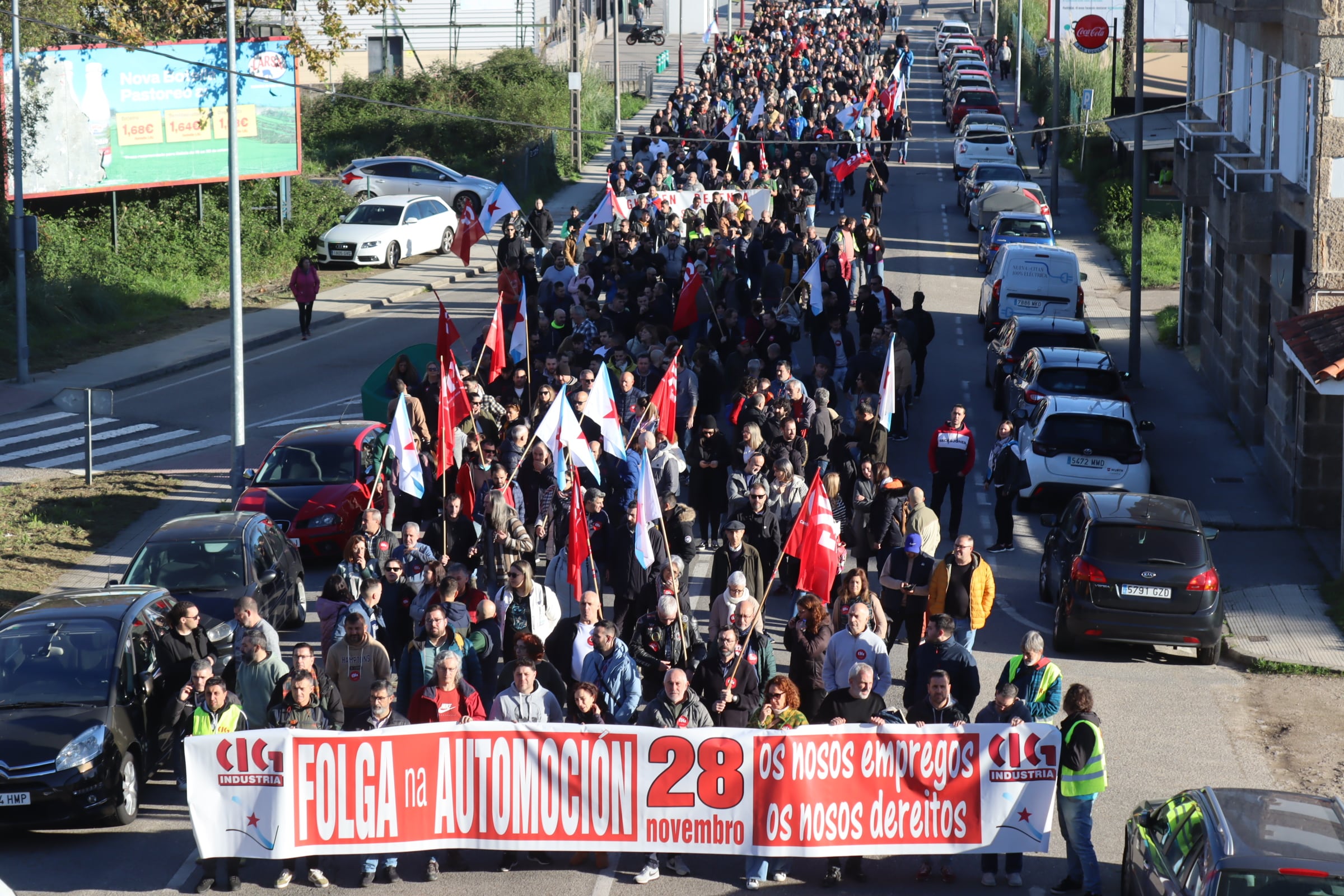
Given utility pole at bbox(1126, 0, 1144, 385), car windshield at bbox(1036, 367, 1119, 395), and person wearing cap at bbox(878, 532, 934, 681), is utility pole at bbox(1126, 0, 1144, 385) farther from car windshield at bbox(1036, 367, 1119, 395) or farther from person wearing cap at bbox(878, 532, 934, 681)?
person wearing cap at bbox(878, 532, 934, 681)

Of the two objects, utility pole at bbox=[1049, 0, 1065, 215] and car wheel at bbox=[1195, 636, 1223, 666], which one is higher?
utility pole at bbox=[1049, 0, 1065, 215]

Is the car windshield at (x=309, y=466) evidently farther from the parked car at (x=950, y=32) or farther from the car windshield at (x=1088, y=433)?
the parked car at (x=950, y=32)

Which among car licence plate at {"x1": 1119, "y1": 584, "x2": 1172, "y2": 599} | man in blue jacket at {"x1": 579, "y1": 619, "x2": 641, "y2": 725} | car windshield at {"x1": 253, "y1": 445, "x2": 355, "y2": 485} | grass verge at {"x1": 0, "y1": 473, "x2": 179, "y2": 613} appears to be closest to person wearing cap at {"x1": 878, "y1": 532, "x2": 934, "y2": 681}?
car licence plate at {"x1": 1119, "y1": 584, "x2": 1172, "y2": 599}

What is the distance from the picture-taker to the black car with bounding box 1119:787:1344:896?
862cm

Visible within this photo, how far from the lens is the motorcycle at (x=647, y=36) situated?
86438mm

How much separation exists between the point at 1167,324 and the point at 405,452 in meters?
18.9

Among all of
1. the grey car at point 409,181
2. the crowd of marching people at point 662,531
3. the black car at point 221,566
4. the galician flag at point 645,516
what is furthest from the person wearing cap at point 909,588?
the grey car at point 409,181

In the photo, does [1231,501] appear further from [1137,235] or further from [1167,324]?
[1167,324]

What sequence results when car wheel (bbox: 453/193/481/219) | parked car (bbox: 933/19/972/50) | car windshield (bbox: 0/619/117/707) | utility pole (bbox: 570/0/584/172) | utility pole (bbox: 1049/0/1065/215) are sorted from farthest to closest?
parked car (bbox: 933/19/972/50) < utility pole (bbox: 570/0/584/172) < utility pole (bbox: 1049/0/1065/215) < car wheel (bbox: 453/193/481/219) < car windshield (bbox: 0/619/117/707)

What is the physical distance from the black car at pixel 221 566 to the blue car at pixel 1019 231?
2023cm

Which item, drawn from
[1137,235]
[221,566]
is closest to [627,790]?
[221,566]

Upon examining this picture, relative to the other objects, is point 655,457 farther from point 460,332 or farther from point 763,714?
point 460,332

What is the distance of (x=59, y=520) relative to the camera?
70.1ft

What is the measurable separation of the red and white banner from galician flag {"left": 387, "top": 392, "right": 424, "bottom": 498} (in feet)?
21.7
